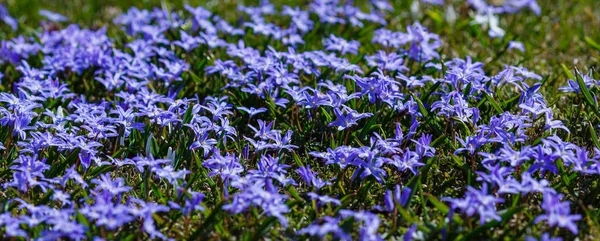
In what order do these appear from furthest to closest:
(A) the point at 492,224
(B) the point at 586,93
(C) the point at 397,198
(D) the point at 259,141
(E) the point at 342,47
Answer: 1. (E) the point at 342,47
2. (B) the point at 586,93
3. (D) the point at 259,141
4. (C) the point at 397,198
5. (A) the point at 492,224

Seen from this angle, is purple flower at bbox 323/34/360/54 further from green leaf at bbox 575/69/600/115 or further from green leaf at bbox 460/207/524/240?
green leaf at bbox 460/207/524/240

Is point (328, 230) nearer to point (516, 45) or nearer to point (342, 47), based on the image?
point (342, 47)

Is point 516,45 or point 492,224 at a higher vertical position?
point 516,45

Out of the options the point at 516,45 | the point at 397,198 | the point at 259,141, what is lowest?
the point at 397,198

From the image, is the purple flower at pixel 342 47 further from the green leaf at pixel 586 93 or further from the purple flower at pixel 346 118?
the green leaf at pixel 586 93

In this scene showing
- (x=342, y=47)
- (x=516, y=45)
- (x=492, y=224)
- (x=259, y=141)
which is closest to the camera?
(x=492, y=224)

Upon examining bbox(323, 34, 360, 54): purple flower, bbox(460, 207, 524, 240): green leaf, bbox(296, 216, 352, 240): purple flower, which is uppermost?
bbox(323, 34, 360, 54): purple flower

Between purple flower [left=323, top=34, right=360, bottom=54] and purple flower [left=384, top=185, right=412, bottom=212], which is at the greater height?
purple flower [left=323, top=34, right=360, bottom=54]

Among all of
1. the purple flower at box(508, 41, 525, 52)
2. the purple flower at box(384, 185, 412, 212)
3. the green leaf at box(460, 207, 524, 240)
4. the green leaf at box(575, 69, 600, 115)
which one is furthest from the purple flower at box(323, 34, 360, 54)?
the green leaf at box(460, 207, 524, 240)

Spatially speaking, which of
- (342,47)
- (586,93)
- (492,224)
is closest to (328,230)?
(492,224)
